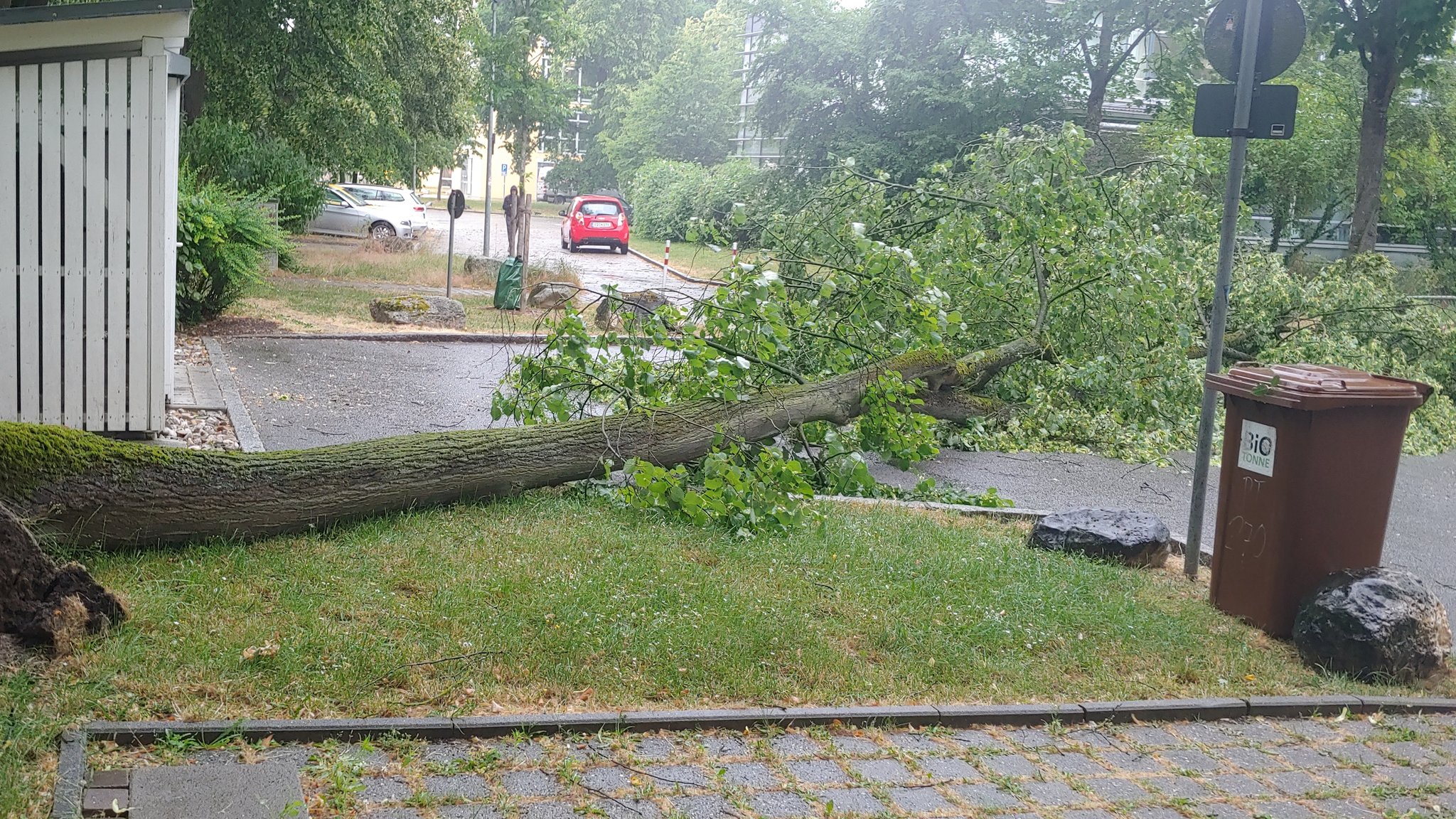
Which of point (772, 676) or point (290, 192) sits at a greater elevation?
point (290, 192)

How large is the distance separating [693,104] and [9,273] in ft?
168

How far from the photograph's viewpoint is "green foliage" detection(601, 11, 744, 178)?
2227 inches

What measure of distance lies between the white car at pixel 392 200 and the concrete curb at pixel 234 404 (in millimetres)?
21858

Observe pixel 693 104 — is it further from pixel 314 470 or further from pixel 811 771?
pixel 811 771

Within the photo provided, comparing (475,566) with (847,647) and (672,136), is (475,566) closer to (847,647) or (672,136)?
(847,647)

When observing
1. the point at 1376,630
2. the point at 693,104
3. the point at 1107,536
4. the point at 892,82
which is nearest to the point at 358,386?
the point at 1107,536

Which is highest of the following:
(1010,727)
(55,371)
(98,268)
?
(98,268)

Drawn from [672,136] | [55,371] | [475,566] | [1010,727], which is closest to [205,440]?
[55,371]

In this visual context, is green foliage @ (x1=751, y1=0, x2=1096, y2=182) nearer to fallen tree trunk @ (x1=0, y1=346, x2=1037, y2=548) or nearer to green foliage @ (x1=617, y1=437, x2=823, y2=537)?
fallen tree trunk @ (x1=0, y1=346, x2=1037, y2=548)

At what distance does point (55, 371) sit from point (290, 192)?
17.2 metres

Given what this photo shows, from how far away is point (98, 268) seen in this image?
7.43m

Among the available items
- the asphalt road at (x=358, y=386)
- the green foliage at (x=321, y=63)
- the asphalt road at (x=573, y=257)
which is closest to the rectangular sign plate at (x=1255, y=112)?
the asphalt road at (x=358, y=386)

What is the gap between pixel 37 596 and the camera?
4.02m

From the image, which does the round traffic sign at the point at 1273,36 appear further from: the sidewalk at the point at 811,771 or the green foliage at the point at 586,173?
the green foliage at the point at 586,173
